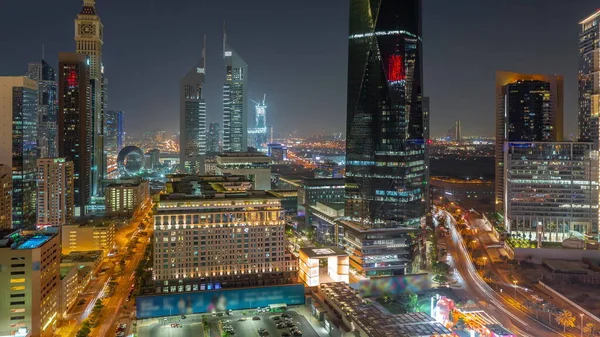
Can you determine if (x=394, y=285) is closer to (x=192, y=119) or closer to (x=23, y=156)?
(x=23, y=156)

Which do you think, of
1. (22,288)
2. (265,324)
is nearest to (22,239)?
(22,288)

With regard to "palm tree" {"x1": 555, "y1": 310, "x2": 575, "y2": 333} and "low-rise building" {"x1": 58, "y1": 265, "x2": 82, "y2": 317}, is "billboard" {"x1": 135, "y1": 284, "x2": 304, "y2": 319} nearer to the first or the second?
"low-rise building" {"x1": 58, "y1": 265, "x2": 82, "y2": 317}

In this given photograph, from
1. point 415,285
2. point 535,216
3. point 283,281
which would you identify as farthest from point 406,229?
point 535,216

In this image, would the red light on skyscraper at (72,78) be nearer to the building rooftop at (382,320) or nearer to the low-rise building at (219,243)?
the low-rise building at (219,243)

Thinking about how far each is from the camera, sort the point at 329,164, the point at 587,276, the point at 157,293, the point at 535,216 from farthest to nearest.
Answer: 1. the point at 329,164
2. the point at 535,216
3. the point at 587,276
4. the point at 157,293

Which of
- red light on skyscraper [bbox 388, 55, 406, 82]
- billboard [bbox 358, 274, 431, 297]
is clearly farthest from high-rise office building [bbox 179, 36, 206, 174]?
billboard [bbox 358, 274, 431, 297]

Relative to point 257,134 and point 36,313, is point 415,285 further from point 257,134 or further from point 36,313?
point 257,134
